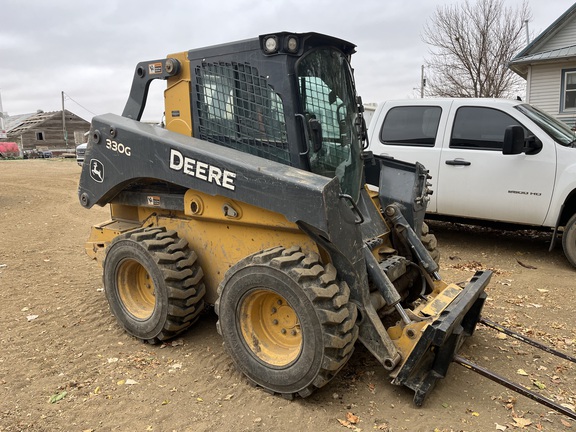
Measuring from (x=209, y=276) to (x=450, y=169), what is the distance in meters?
4.06

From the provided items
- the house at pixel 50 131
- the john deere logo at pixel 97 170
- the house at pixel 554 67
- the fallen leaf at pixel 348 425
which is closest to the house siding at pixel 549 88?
the house at pixel 554 67

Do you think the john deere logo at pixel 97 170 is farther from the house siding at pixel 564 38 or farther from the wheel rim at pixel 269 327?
the house siding at pixel 564 38

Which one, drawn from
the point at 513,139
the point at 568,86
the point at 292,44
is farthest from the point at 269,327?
the point at 568,86

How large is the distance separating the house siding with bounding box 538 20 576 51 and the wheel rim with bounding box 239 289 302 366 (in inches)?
661

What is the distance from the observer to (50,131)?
46.2 metres

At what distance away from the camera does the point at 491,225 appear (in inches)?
269

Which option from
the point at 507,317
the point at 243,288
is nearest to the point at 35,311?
the point at 243,288

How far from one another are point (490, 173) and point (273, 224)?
13.3 ft

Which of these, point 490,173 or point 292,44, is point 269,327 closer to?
point 292,44

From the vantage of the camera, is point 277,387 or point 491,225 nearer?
point 277,387

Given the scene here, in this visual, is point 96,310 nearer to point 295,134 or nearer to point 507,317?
point 295,134

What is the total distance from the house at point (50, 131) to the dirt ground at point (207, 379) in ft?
145

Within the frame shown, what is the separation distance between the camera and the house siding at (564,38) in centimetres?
1602

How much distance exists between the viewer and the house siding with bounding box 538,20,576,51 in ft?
52.5
